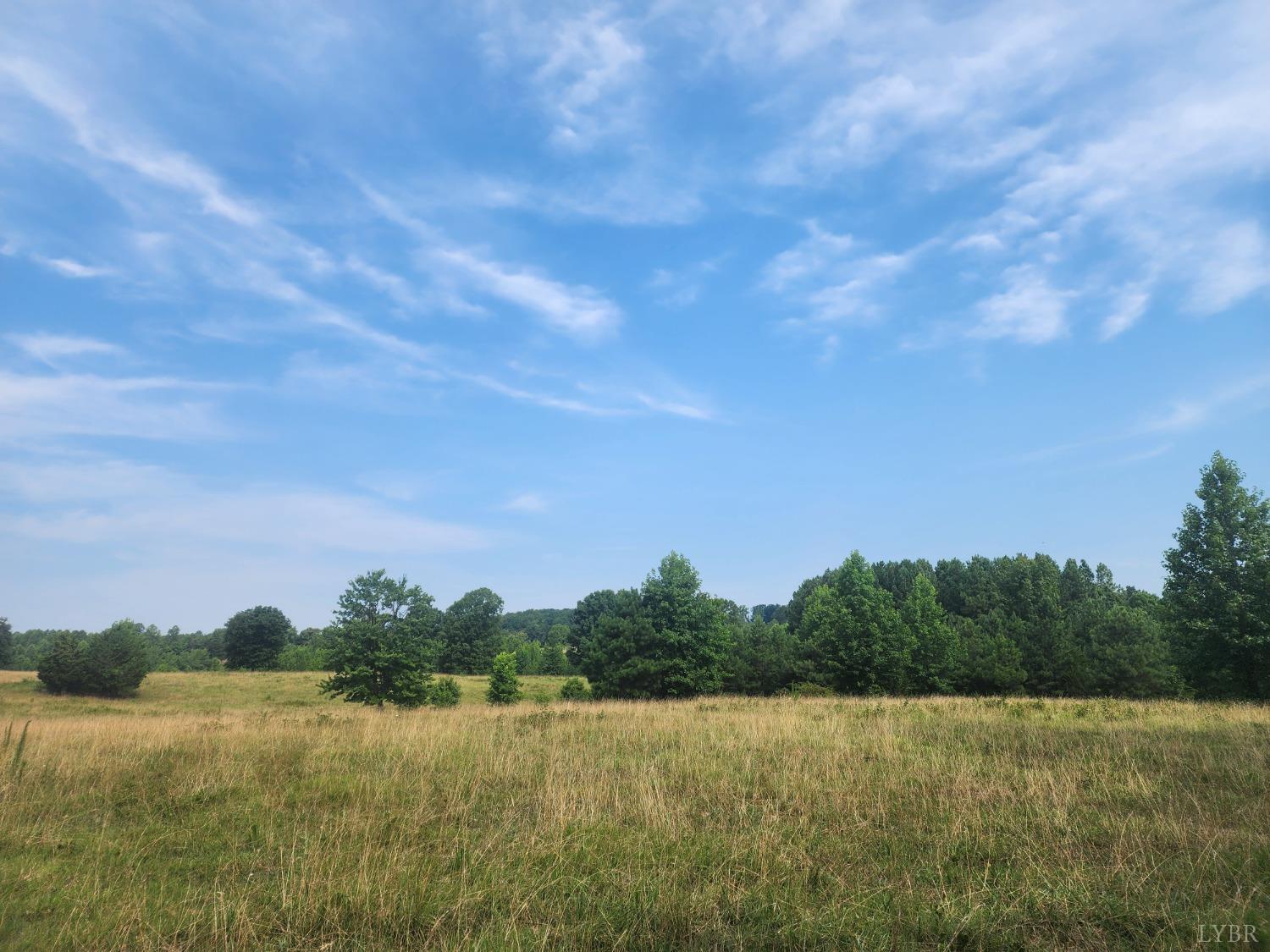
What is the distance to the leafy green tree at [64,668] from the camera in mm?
51188

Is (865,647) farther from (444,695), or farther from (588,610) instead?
(588,610)

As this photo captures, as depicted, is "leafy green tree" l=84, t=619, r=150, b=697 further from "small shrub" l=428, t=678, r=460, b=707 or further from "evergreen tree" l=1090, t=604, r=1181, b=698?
"evergreen tree" l=1090, t=604, r=1181, b=698

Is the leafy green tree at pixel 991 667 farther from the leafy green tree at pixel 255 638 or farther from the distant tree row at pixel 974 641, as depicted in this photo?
the leafy green tree at pixel 255 638

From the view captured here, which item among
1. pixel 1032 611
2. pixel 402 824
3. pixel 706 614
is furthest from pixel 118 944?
pixel 1032 611

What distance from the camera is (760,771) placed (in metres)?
10.1

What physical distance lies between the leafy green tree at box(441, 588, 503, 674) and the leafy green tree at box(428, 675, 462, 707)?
59675 mm

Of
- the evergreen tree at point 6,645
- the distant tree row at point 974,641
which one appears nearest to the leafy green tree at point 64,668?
the distant tree row at point 974,641

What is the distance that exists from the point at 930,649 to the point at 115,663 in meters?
65.4

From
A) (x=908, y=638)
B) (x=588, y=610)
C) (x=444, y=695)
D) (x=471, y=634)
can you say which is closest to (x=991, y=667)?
(x=908, y=638)

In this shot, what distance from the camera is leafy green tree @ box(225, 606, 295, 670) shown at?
9069cm

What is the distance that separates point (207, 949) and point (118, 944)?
70cm

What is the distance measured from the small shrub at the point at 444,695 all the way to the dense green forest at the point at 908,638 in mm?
1374

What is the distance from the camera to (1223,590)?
111 feet

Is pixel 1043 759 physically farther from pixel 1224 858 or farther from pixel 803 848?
pixel 803 848
